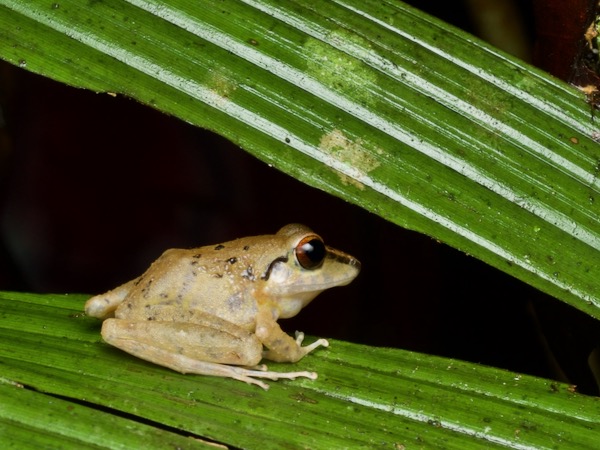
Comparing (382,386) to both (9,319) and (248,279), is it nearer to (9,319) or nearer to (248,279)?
(248,279)

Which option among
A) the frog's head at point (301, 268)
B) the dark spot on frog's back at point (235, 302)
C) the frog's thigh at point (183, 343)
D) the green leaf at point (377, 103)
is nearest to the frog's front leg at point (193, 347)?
the frog's thigh at point (183, 343)

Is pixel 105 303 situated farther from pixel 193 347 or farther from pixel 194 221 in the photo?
pixel 194 221

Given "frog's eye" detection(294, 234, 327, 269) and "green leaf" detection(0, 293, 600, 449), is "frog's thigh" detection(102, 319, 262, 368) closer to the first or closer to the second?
"green leaf" detection(0, 293, 600, 449)

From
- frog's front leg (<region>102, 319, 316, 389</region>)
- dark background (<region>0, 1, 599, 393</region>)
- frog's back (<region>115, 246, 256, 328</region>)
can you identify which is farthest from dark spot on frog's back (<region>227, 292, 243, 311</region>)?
dark background (<region>0, 1, 599, 393</region>)

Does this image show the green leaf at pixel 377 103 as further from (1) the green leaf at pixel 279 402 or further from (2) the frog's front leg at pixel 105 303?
(2) the frog's front leg at pixel 105 303

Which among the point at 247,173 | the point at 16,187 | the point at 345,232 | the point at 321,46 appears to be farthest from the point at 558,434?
the point at 16,187

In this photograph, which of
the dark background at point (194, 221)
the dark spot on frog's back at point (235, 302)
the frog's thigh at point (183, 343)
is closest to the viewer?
the frog's thigh at point (183, 343)

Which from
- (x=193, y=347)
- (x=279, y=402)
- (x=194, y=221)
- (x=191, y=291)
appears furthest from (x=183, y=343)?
(x=194, y=221)
